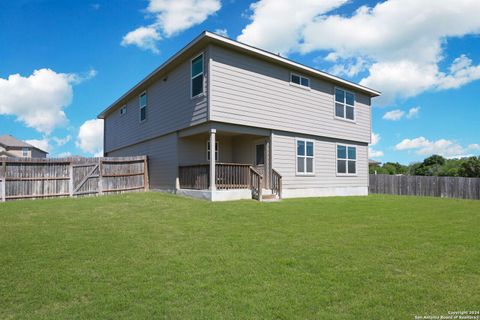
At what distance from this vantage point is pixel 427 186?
20.8m

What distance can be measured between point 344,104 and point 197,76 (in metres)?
9.04

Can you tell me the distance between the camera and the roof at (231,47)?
37.9 feet

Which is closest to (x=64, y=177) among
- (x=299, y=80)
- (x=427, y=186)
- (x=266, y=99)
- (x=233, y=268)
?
(x=266, y=99)

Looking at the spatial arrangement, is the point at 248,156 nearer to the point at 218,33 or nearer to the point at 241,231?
the point at 218,33

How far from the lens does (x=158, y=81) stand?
15.8 m

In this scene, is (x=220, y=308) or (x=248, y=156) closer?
(x=220, y=308)

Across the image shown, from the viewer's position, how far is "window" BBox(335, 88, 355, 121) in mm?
17250

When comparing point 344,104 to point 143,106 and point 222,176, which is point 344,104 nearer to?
point 222,176

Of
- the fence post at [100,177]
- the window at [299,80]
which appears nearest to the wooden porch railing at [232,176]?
the window at [299,80]

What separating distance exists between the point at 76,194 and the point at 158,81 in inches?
255

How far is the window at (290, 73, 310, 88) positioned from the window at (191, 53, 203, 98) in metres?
4.54

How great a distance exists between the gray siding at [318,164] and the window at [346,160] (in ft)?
0.95

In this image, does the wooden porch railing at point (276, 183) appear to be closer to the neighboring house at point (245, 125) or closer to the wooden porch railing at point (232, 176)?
the neighboring house at point (245, 125)

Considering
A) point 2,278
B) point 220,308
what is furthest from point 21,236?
point 220,308
